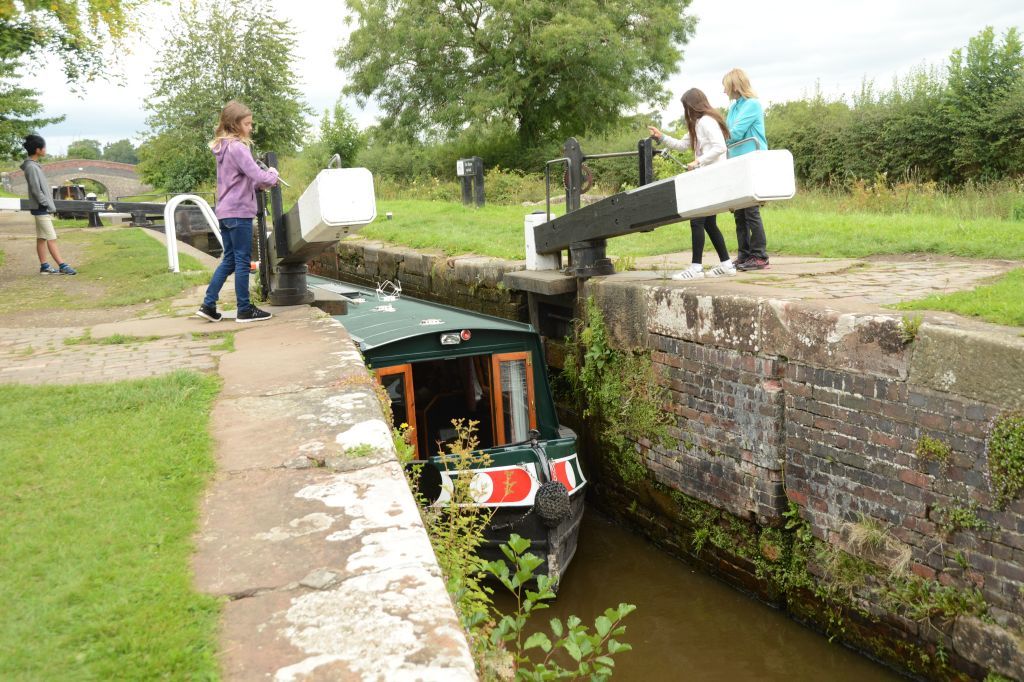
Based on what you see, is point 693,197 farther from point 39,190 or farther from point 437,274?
point 39,190

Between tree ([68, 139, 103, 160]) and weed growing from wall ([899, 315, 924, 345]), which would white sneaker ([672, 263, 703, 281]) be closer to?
weed growing from wall ([899, 315, 924, 345])

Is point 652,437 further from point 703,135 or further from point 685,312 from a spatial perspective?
point 703,135

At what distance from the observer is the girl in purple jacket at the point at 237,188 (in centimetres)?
602

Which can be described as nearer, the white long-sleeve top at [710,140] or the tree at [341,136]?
the white long-sleeve top at [710,140]

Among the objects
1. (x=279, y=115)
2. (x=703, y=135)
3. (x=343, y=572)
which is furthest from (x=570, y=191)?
(x=279, y=115)

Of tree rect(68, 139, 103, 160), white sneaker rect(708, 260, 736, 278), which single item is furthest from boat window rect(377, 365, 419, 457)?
tree rect(68, 139, 103, 160)

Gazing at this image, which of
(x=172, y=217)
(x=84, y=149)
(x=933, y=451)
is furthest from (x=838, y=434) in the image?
(x=84, y=149)

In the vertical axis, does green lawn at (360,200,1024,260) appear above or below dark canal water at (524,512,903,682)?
above

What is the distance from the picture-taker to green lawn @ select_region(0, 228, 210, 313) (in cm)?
817

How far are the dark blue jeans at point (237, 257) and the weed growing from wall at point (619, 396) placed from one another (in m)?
2.87

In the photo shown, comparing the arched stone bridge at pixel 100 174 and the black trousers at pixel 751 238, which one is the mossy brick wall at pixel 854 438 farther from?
the arched stone bridge at pixel 100 174

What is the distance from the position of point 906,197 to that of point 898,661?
8407mm

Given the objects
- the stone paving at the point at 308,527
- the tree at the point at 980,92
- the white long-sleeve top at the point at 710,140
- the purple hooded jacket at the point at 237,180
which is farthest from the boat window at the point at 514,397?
the tree at the point at 980,92

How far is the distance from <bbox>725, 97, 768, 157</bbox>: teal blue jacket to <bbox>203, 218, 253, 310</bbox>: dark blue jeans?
3.69m
